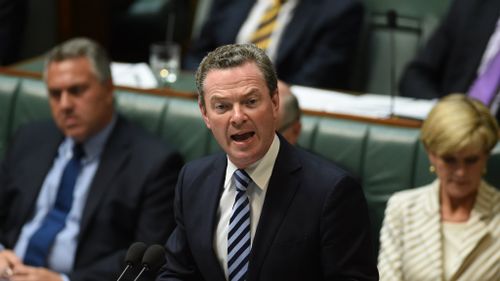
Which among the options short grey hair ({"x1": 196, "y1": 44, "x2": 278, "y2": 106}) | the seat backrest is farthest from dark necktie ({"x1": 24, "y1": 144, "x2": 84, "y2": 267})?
short grey hair ({"x1": 196, "y1": 44, "x2": 278, "y2": 106})

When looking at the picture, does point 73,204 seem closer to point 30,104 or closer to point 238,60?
point 30,104

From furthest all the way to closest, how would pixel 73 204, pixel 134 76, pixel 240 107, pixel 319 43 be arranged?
pixel 319 43
pixel 134 76
pixel 73 204
pixel 240 107

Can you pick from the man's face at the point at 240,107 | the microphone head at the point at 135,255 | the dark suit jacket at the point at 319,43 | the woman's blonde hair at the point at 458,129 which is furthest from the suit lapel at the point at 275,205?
the dark suit jacket at the point at 319,43

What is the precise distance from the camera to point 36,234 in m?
2.98

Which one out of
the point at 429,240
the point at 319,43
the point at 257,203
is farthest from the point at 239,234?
the point at 319,43

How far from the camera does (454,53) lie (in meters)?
3.61

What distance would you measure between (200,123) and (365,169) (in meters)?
0.57

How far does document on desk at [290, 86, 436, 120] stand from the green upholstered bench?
0.20 meters

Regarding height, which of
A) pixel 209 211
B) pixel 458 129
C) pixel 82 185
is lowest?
pixel 82 185

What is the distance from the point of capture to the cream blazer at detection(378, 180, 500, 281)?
2.47 m

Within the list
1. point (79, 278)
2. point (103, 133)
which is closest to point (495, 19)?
point (103, 133)

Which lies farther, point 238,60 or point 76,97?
point 76,97

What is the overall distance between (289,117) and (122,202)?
0.60 m

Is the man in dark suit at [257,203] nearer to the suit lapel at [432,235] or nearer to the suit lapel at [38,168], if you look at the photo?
the suit lapel at [432,235]
